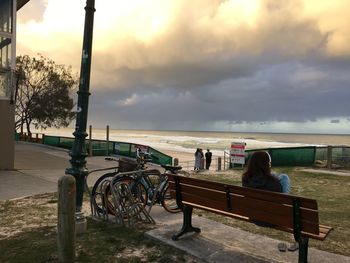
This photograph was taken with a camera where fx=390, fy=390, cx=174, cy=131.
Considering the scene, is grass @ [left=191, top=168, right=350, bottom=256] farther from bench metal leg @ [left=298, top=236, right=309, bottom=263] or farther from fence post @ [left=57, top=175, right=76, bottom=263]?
fence post @ [left=57, top=175, right=76, bottom=263]

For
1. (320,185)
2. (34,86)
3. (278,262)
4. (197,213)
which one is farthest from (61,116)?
(278,262)

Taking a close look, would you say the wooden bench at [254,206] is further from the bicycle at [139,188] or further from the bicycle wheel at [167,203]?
the bicycle wheel at [167,203]

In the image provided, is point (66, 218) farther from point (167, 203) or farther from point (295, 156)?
point (295, 156)

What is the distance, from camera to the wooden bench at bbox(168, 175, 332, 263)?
4.04 metres

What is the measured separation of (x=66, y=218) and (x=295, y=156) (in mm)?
20912

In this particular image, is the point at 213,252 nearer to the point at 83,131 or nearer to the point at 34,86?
the point at 83,131

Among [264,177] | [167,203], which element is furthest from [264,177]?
[167,203]

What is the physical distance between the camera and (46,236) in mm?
5652

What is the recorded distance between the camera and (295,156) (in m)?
23.3

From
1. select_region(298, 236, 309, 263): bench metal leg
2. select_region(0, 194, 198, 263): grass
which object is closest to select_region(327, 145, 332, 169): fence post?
select_region(0, 194, 198, 263): grass

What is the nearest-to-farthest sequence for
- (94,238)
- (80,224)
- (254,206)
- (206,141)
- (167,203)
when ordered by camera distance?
(254,206), (94,238), (80,224), (167,203), (206,141)

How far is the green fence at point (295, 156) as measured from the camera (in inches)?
908

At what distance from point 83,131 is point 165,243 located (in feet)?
6.60

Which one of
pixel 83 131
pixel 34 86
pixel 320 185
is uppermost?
pixel 34 86
